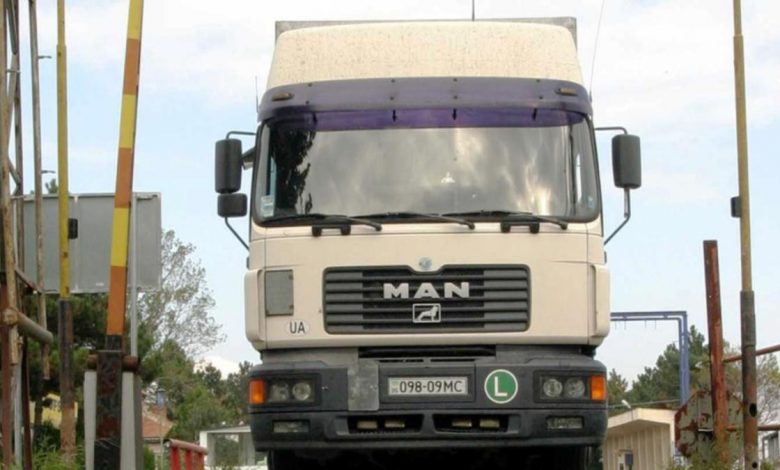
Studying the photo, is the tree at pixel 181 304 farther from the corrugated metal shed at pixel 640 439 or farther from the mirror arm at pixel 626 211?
the mirror arm at pixel 626 211

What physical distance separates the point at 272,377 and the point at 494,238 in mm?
1957

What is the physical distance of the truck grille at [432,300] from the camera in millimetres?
12531

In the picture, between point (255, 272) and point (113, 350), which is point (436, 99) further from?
point (113, 350)

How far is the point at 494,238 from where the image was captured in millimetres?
12594

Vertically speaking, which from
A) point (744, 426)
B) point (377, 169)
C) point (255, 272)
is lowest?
point (744, 426)

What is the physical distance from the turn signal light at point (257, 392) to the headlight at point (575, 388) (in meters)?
2.26

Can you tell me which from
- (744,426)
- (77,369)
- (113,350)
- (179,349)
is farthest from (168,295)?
(113,350)

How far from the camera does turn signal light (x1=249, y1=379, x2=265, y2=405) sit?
12.7 meters

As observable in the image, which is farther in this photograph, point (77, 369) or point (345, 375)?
point (77, 369)

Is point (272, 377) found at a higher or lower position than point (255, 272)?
lower

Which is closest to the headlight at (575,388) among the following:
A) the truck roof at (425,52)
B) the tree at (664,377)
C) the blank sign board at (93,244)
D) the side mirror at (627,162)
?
the side mirror at (627,162)

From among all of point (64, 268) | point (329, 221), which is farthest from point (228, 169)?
point (64, 268)

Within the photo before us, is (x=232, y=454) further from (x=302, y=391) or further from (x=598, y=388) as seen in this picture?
(x=598, y=388)

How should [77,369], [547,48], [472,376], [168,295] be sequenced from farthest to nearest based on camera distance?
[168,295], [77,369], [547,48], [472,376]
